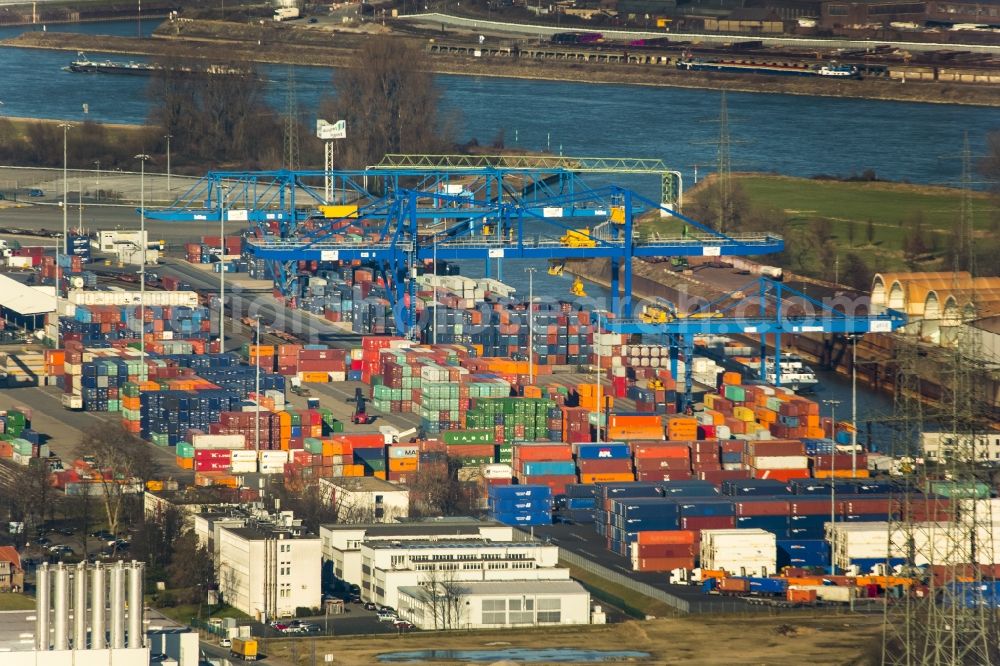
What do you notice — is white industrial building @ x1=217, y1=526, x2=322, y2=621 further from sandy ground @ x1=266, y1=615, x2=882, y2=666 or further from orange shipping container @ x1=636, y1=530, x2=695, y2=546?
orange shipping container @ x1=636, y1=530, x2=695, y2=546

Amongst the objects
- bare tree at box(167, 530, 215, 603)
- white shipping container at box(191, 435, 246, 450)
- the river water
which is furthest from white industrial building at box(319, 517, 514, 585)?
the river water

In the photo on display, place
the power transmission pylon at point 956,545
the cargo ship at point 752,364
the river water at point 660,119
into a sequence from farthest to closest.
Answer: the river water at point 660,119
the cargo ship at point 752,364
the power transmission pylon at point 956,545

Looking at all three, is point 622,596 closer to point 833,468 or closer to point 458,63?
point 833,468

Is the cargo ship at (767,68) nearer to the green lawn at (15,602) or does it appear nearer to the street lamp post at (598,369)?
the street lamp post at (598,369)

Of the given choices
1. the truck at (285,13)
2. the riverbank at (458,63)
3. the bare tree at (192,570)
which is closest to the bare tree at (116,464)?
the bare tree at (192,570)

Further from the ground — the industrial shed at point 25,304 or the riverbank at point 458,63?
the riverbank at point 458,63

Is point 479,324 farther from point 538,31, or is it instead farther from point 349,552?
point 538,31

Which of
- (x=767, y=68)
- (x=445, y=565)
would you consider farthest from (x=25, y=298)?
(x=767, y=68)
